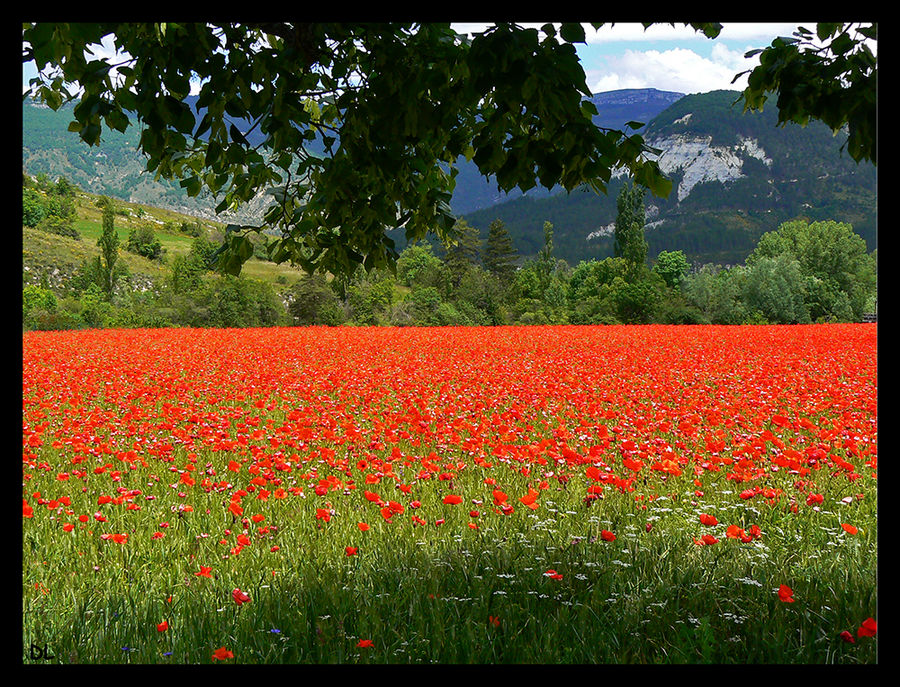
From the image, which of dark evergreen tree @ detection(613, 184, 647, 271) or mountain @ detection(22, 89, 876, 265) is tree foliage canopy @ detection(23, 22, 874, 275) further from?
mountain @ detection(22, 89, 876, 265)

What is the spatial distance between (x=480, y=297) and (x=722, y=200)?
461 feet

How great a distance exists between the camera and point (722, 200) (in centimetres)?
15988

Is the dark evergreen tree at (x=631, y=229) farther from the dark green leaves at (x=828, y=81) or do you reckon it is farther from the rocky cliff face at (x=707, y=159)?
the rocky cliff face at (x=707, y=159)

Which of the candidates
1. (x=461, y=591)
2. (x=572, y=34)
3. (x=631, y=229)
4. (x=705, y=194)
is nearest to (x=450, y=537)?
(x=461, y=591)

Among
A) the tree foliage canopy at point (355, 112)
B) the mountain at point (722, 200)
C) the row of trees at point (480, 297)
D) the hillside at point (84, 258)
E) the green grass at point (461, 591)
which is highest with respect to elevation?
the mountain at point (722, 200)

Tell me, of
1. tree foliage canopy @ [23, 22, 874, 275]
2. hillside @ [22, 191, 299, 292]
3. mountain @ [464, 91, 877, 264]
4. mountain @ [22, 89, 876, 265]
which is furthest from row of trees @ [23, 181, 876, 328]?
mountain @ [464, 91, 877, 264]

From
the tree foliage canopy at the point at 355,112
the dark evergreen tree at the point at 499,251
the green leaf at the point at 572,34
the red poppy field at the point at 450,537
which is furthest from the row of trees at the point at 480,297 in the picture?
the green leaf at the point at 572,34

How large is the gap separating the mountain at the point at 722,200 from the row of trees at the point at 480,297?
78467mm

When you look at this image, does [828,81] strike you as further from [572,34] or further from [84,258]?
[84,258]

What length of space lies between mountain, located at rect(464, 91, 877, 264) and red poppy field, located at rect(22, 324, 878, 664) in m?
122

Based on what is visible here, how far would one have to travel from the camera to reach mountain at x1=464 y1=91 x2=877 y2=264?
137750mm

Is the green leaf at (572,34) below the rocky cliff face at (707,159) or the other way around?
below

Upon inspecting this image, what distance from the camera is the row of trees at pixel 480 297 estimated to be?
3161 cm
